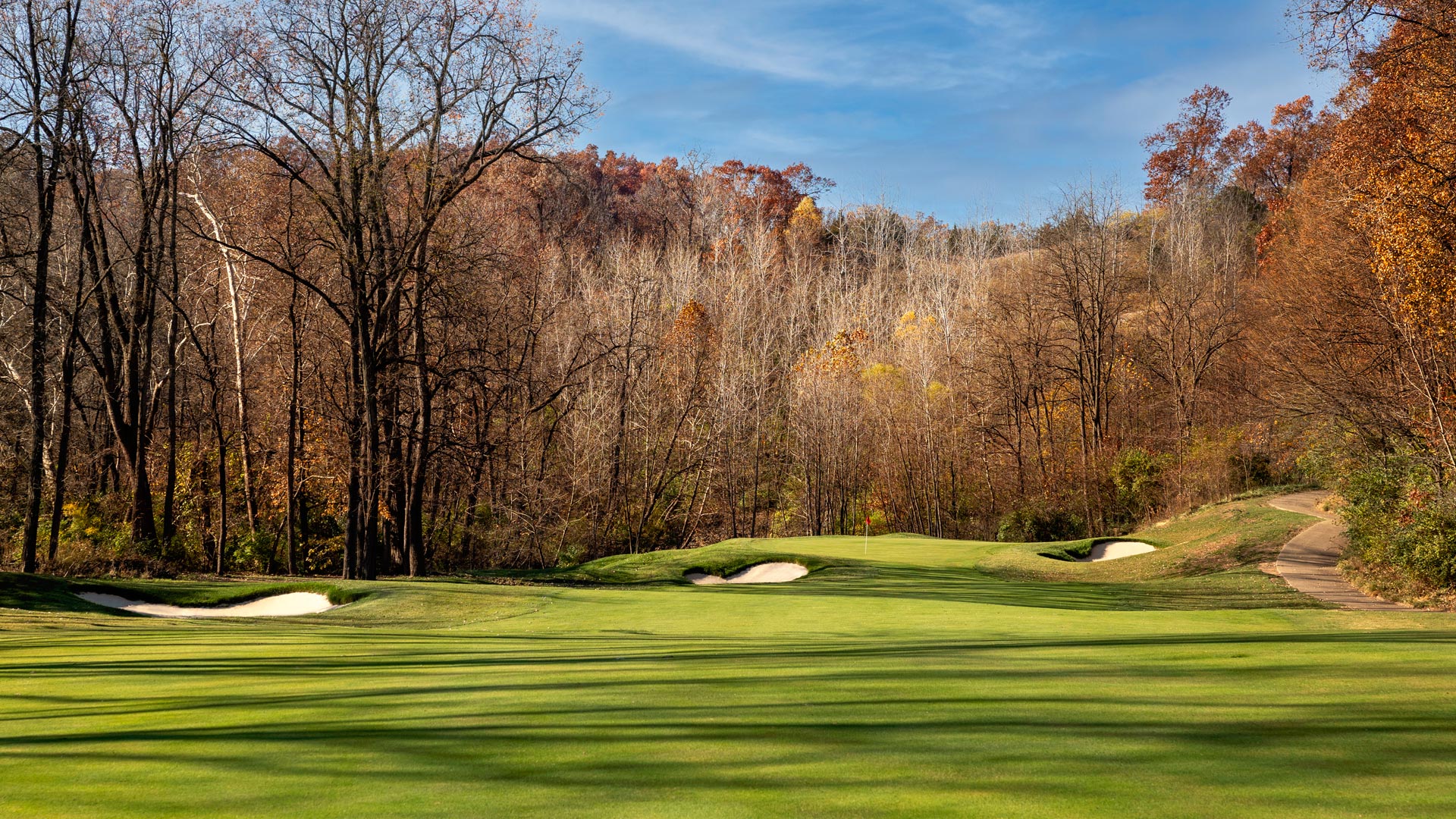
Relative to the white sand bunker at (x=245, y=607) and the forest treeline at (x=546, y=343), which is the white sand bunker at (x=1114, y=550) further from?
the white sand bunker at (x=245, y=607)

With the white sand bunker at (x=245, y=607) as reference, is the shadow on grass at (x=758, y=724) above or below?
above

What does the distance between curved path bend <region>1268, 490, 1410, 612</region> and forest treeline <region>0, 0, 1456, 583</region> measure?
3.28 ft

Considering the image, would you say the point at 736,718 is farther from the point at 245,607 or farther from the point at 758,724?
the point at 245,607

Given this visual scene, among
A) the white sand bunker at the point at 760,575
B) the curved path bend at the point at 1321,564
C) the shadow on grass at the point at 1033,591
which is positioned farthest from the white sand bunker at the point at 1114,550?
the white sand bunker at the point at 760,575

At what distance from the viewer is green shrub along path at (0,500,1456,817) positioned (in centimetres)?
381

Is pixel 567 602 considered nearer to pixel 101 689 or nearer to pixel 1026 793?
pixel 101 689

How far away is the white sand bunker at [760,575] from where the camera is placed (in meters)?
20.0

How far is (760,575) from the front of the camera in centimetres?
2053

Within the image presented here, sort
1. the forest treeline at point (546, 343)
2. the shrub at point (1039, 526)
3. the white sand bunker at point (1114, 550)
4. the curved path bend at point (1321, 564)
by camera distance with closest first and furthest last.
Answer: the curved path bend at point (1321, 564) < the forest treeline at point (546, 343) < the white sand bunker at point (1114, 550) < the shrub at point (1039, 526)

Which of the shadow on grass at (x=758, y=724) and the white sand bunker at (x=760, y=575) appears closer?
the shadow on grass at (x=758, y=724)

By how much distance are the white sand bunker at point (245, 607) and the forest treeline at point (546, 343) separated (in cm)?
421

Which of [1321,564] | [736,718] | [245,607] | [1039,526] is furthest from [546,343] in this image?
[736,718]

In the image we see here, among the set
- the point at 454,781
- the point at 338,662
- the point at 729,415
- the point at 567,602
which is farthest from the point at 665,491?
the point at 454,781

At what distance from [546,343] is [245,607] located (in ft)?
73.9
